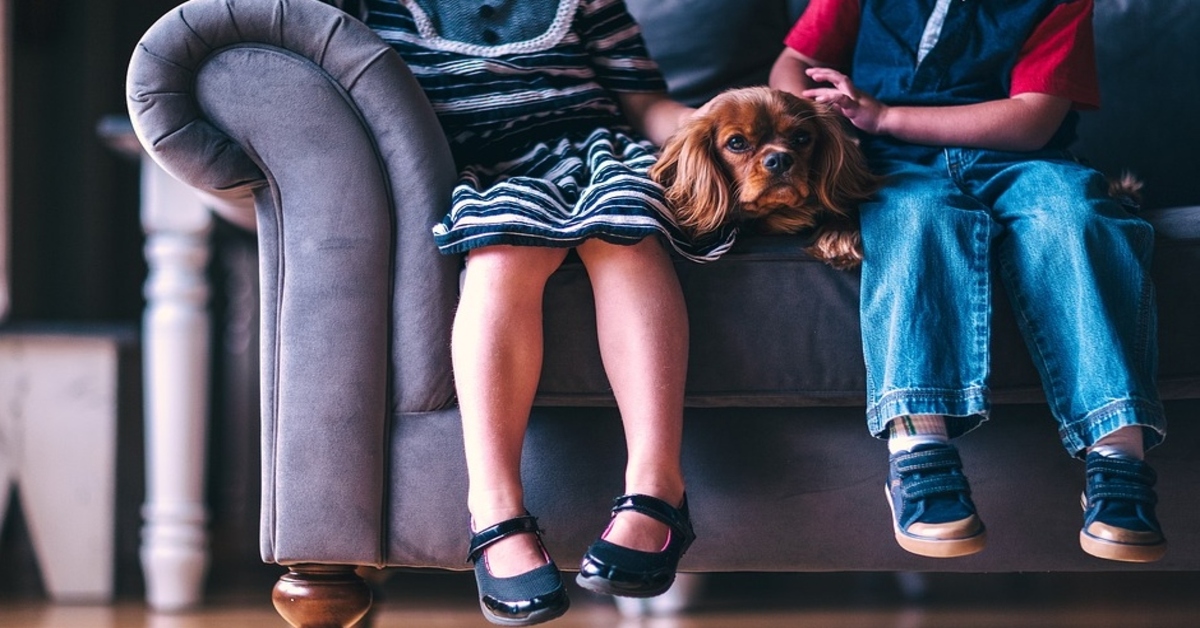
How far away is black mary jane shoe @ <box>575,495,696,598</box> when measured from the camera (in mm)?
962

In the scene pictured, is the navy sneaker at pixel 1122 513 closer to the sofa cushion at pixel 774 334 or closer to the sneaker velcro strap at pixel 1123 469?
the sneaker velcro strap at pixel 1123 469

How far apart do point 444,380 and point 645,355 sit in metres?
0.22

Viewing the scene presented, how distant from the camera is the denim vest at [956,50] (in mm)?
1279

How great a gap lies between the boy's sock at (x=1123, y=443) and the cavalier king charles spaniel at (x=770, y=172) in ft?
0.96

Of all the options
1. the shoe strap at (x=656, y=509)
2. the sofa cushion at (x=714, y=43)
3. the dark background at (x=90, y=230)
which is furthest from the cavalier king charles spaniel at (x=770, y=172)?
the dark background at (x=90, y=230)

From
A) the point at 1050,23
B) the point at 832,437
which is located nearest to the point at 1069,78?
the point at 1050,23

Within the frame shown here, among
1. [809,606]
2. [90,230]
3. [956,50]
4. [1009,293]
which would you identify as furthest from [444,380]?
[90,230]

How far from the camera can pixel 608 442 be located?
1128mm

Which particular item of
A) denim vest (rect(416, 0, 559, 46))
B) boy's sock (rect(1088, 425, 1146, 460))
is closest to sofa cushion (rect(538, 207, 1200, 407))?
boy's sock (rect(1088, 425, 1146, 460))

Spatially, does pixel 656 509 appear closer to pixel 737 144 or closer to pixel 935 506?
pixel 935 506

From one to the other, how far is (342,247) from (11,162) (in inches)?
49.9

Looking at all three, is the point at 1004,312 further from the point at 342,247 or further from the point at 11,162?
the point at 11,162

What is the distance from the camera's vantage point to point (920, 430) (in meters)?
1.01

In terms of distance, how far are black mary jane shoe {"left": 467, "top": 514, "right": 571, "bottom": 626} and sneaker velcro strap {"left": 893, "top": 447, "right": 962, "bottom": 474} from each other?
0.34 metres
